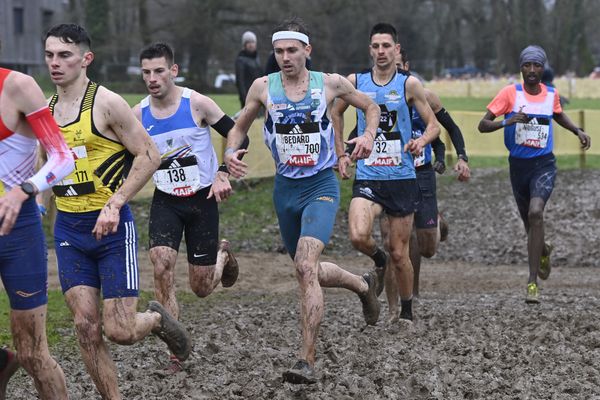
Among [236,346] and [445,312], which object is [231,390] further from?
[445,312]

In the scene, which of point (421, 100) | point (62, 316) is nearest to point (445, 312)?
point (421, 100)

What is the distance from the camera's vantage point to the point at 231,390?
7.59 meters

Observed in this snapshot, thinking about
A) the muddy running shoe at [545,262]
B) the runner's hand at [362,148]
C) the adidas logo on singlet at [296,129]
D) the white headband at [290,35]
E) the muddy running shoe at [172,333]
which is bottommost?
the muddy running shoe at [545,262]

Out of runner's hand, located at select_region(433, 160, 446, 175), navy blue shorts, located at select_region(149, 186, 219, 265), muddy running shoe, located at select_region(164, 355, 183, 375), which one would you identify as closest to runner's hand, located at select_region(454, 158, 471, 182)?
runner's hand, located at select_region(433, 160, 446, 175)

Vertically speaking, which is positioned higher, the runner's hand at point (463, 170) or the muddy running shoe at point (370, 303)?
the runner's hand at point (463, 170)

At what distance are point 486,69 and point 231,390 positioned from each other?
8535cm

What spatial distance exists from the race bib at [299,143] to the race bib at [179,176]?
0.77 metres

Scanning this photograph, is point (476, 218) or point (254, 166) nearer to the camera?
point (476, 218)

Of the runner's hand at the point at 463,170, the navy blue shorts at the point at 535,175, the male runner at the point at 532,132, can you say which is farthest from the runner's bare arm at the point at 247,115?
the navy blue shorts at the point at 535,175

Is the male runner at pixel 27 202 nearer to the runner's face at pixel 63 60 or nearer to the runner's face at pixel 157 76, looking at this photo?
the runner's face at pixel 63 60

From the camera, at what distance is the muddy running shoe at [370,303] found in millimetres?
9656

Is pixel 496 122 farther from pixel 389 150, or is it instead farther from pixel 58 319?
pixel 58 319

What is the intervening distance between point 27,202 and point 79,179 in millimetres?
786

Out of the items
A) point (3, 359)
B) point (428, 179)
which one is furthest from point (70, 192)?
point (428, 179)
